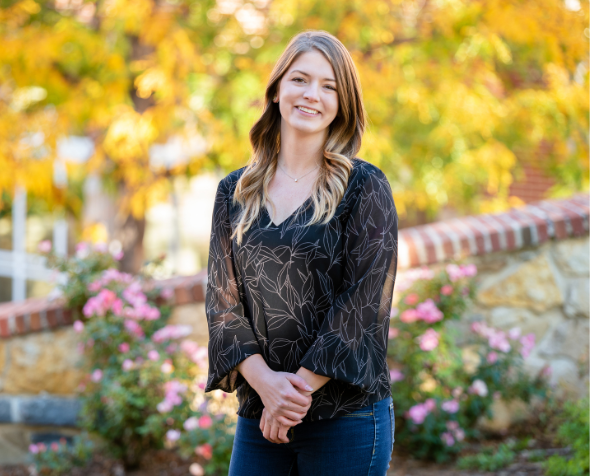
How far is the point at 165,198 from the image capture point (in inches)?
208

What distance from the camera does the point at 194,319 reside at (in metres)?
3.93

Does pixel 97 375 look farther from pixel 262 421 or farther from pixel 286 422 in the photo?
pixel 286 422

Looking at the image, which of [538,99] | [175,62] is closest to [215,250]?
[175,62]

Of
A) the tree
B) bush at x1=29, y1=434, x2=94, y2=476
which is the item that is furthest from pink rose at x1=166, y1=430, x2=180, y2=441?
the tree

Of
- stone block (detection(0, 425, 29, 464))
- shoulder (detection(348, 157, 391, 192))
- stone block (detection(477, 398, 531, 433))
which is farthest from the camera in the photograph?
stone block (detection(0, 425, 29, 464))

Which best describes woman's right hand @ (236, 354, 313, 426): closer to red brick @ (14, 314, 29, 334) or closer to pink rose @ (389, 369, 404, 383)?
pink rose @ (389, 369, 404, 383)

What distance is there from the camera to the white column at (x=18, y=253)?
8883 millimetres

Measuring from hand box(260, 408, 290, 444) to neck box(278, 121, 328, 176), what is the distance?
718 mm

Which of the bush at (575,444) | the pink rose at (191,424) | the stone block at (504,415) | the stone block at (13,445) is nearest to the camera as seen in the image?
the bush at (575,444)

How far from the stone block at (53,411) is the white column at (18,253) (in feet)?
17.2

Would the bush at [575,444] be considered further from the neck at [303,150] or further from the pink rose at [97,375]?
the pink rose at [97,375]

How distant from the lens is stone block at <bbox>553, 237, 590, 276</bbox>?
3928 mm

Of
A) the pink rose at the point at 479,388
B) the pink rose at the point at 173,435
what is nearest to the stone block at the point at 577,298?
the pink rose at the point at 479,388

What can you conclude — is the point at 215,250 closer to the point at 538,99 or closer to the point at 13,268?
the point at 538,99
